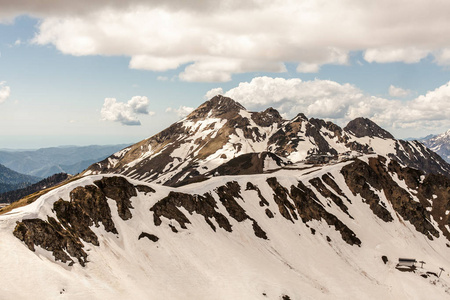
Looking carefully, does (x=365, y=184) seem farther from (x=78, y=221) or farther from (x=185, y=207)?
(x=78, y=221)

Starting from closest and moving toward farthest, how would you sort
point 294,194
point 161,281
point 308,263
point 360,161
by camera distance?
point 161,281 → point 308,263 → point 294,194 → point 360,161

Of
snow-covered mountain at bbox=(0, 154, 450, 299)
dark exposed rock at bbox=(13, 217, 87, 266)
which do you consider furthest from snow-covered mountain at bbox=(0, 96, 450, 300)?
snow-covered mountain at bbox=(0, 154, 450, 299)

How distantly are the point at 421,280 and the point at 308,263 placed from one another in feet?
120

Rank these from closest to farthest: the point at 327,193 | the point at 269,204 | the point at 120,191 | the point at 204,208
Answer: the point at 120,191
the point at 204,208
the point at 269,204
the point at 327,193

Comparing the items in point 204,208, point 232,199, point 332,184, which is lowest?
point 332,184

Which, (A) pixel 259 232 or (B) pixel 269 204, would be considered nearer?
(A) pixel 259 232

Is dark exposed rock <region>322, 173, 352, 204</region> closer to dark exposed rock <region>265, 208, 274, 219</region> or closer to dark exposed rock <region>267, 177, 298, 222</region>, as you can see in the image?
dark exposed rock <region>267, 177, 298, 222</region>

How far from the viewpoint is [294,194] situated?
124750mm

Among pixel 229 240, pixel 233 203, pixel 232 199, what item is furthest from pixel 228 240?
pixel 232 199

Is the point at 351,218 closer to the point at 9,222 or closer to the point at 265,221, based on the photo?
the point at 265,221

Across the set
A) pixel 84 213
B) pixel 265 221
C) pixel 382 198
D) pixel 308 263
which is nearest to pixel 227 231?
pixel 265 221

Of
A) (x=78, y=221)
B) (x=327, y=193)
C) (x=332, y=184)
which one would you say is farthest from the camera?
(x=332, y=184)

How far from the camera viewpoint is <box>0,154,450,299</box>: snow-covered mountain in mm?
57219

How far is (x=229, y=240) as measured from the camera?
8956 centimetres
